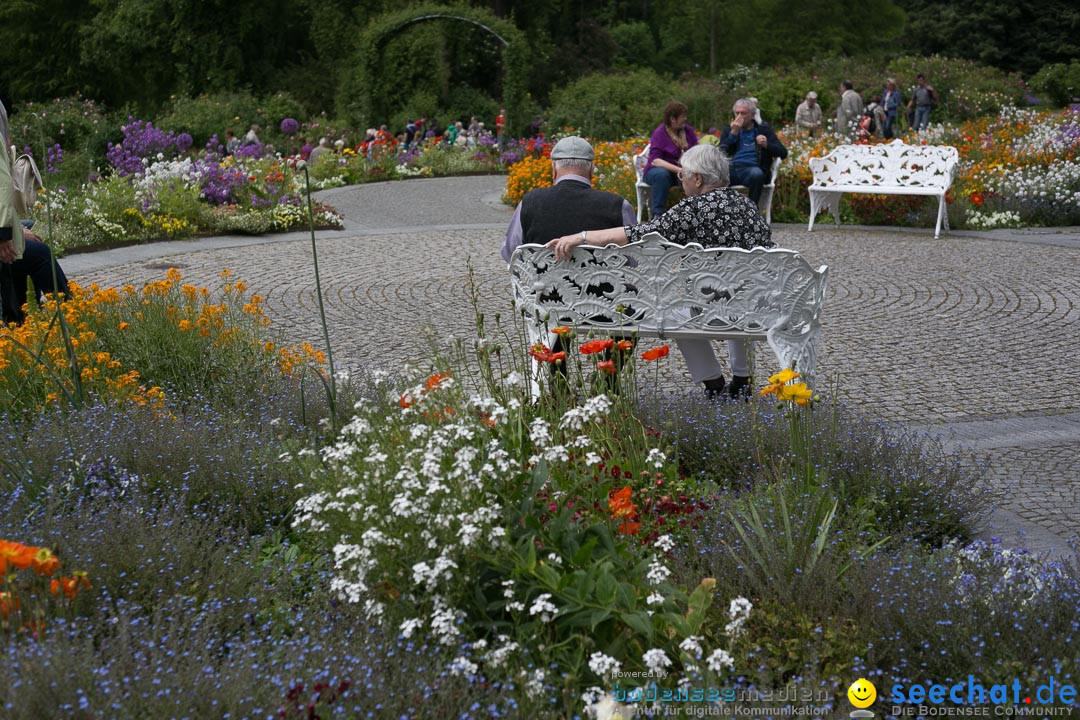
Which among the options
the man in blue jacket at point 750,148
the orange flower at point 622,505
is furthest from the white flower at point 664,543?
the man in blue jacket at point 750,148

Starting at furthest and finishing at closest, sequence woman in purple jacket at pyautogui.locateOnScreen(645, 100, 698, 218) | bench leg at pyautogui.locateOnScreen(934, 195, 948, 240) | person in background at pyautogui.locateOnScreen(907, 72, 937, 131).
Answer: person in background at pyautogui.locateOnScreen(907, 72, 937, 131) → bench leg at pyautogui.locateOnScreen(934, 195, 948, 240) → woman in purple jacket at pyautogui.locateOnScreen(645, 100, 698, 218)

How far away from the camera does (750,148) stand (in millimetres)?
13023

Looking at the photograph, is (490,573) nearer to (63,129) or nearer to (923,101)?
(923,101)

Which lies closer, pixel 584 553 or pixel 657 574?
pixel 657 574

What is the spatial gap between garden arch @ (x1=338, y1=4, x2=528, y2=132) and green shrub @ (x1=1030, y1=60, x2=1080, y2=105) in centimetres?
2181

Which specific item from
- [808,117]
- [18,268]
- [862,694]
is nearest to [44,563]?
[862,694]

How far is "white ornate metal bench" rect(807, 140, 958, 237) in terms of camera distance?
1339 centimetres

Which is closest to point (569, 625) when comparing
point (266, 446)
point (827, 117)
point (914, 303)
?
point (266, 446)

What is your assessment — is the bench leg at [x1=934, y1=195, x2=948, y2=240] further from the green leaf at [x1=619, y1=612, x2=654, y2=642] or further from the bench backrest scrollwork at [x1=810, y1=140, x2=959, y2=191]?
the green leaf at [x1=619, y1=612, x2=654, y2=642]

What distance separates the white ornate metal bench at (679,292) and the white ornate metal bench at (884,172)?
889 centimetres

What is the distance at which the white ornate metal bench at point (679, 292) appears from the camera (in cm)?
512

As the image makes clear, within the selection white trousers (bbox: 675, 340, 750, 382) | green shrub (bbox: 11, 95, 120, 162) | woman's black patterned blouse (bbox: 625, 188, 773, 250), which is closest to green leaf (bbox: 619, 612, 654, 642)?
woman's black patterned blouse (bbox: 625, 188, 773, 250)

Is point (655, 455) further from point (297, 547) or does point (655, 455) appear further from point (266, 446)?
point (266, 446)

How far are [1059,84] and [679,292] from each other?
41539 millimetres
